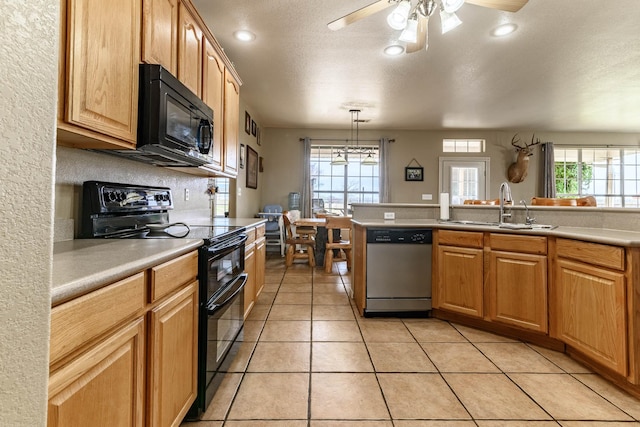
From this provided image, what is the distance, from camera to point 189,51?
6.28ft

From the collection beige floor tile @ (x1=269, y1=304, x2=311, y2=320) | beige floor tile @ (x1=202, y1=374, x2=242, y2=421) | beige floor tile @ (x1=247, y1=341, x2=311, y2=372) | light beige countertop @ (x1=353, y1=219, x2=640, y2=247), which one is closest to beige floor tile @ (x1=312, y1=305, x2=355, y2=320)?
beige floor tile @ (x1=269, y1=304, x2=311, y2=320)

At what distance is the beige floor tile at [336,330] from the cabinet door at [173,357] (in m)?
1.12

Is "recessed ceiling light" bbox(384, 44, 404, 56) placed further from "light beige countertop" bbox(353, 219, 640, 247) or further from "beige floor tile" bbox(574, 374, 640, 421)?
"beige floor tile" bbox(574, 374, 640, 421)

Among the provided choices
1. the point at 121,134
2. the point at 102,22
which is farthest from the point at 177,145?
the point at 102,22

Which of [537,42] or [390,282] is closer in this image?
[390,282]

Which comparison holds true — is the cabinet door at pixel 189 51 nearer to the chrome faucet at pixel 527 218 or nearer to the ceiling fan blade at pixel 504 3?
the ceiling fan blade at pixel 504 3

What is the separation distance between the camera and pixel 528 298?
2189 millimetres

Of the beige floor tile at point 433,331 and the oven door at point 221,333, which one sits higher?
the oven door at point 221,333

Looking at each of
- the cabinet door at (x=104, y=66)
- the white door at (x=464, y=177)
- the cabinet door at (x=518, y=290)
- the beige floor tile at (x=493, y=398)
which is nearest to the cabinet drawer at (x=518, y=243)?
the cabinet door at (x=518, y=290)

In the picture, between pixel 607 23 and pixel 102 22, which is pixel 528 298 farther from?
pixel 102 22

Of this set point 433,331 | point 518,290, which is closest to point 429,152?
point 518,290

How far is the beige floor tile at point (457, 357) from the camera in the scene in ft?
6.13

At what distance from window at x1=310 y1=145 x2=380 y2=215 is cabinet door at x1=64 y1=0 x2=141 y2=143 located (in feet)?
17.2

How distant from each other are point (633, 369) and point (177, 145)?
8.76 feet
